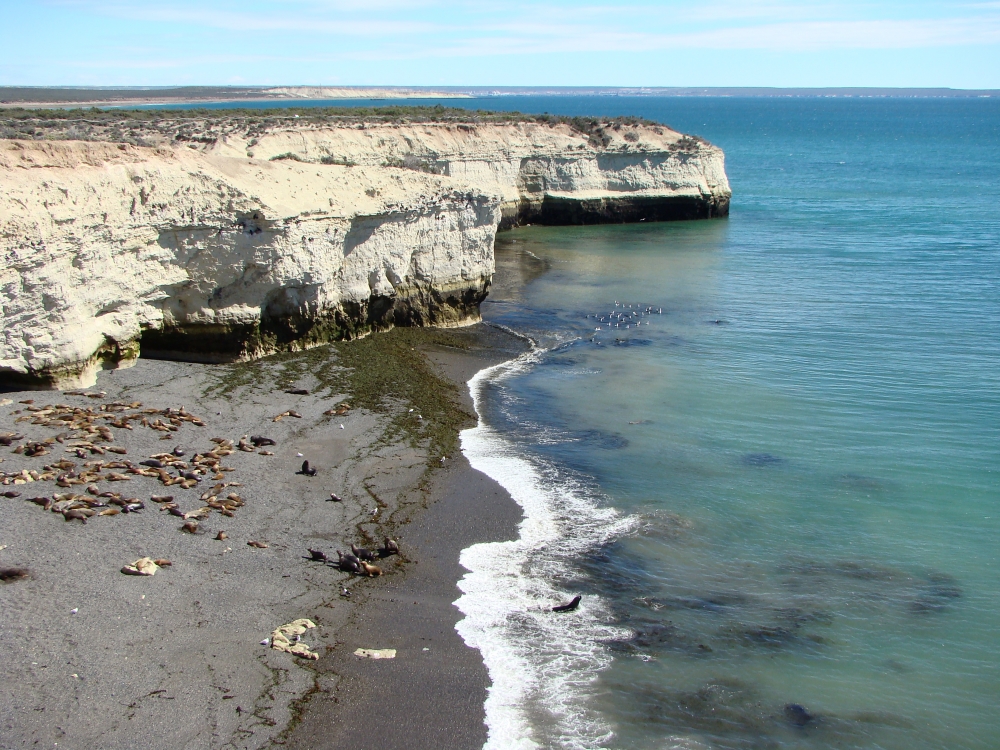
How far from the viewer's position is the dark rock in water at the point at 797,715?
9.57 metres

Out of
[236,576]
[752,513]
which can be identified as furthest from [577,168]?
[236,576]

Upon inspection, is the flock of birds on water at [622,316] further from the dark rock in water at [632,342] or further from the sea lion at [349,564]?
the sea lion at [349,564]

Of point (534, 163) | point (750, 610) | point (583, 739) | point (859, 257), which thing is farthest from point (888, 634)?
point (534, 163)

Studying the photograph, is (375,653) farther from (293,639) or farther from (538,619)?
(538,619)

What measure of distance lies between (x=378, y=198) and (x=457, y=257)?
11.0 ft

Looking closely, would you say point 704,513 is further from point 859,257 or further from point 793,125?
point 793,125

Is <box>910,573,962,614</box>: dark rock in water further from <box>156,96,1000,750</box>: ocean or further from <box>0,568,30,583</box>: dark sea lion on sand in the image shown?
<box>0,568,30,583</box>: dark sea lion on sand

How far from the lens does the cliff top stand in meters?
28.1

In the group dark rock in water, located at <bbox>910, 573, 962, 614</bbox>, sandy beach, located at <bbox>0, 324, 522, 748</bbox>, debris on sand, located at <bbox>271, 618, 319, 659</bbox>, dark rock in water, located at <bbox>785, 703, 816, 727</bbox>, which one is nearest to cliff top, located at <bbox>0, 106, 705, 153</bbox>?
sandy beach, located at <bbox>0, 324, 522, 748</bbox>

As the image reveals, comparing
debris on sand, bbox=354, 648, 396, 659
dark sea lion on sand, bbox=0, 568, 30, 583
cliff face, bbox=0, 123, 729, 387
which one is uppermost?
cliff face, bbox=0, 123, 729, 387

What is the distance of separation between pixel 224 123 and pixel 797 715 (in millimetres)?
36081

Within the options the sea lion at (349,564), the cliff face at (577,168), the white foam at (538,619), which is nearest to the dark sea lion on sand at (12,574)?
the sea lion at (349,564)

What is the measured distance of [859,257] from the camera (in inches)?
1545

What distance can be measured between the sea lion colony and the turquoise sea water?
341cm
